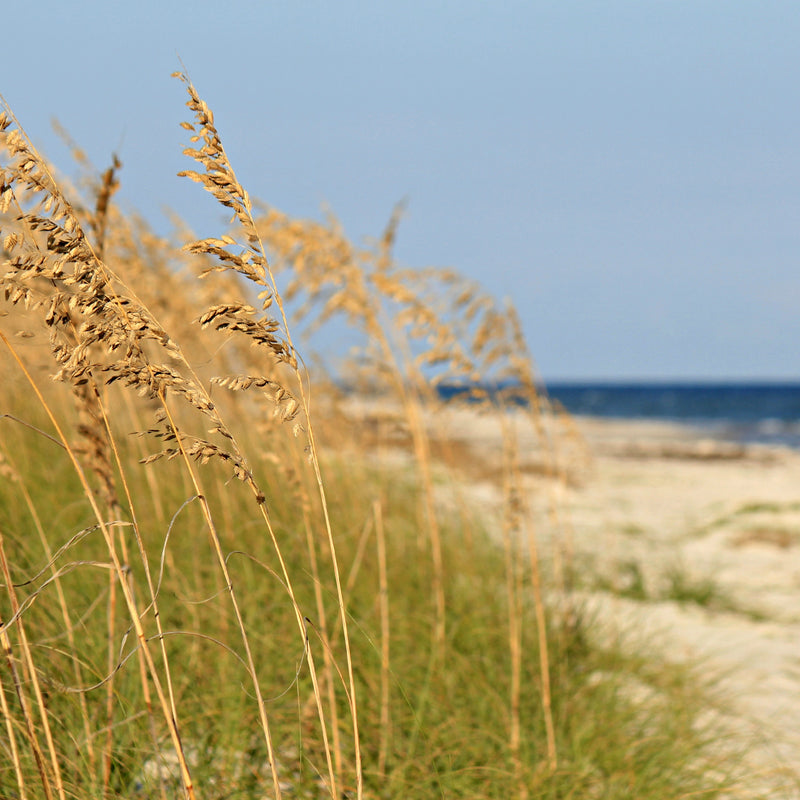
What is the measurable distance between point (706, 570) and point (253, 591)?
5507mm

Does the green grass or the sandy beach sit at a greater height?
the green grass

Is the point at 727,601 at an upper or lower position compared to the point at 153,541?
lower

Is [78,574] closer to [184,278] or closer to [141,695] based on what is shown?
[141,695]

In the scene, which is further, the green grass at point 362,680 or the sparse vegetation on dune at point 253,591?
the green grass at point 362,680

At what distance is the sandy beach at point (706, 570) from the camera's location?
135 inches

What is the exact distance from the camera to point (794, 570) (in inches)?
282

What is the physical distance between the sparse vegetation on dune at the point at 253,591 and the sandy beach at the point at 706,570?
298mm

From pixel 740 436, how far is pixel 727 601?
2365 centimetres

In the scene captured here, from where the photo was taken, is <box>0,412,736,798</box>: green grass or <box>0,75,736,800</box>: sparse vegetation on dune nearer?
<box>0,75,736,800</box>: sparse vegetation on dune

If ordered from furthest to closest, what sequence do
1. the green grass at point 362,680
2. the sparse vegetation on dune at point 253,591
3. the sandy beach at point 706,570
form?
the sandy beach at point 706,570
the green grass at point 362,680
the sparse vegetation on dune at point 253,591

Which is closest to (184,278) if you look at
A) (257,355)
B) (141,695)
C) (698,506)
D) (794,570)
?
(257,355)

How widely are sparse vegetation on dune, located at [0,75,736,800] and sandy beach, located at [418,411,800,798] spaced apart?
0.98 feet

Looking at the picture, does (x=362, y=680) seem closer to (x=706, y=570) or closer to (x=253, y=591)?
(x=253, y=591)

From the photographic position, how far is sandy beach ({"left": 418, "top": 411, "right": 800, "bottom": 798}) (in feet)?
11.2
